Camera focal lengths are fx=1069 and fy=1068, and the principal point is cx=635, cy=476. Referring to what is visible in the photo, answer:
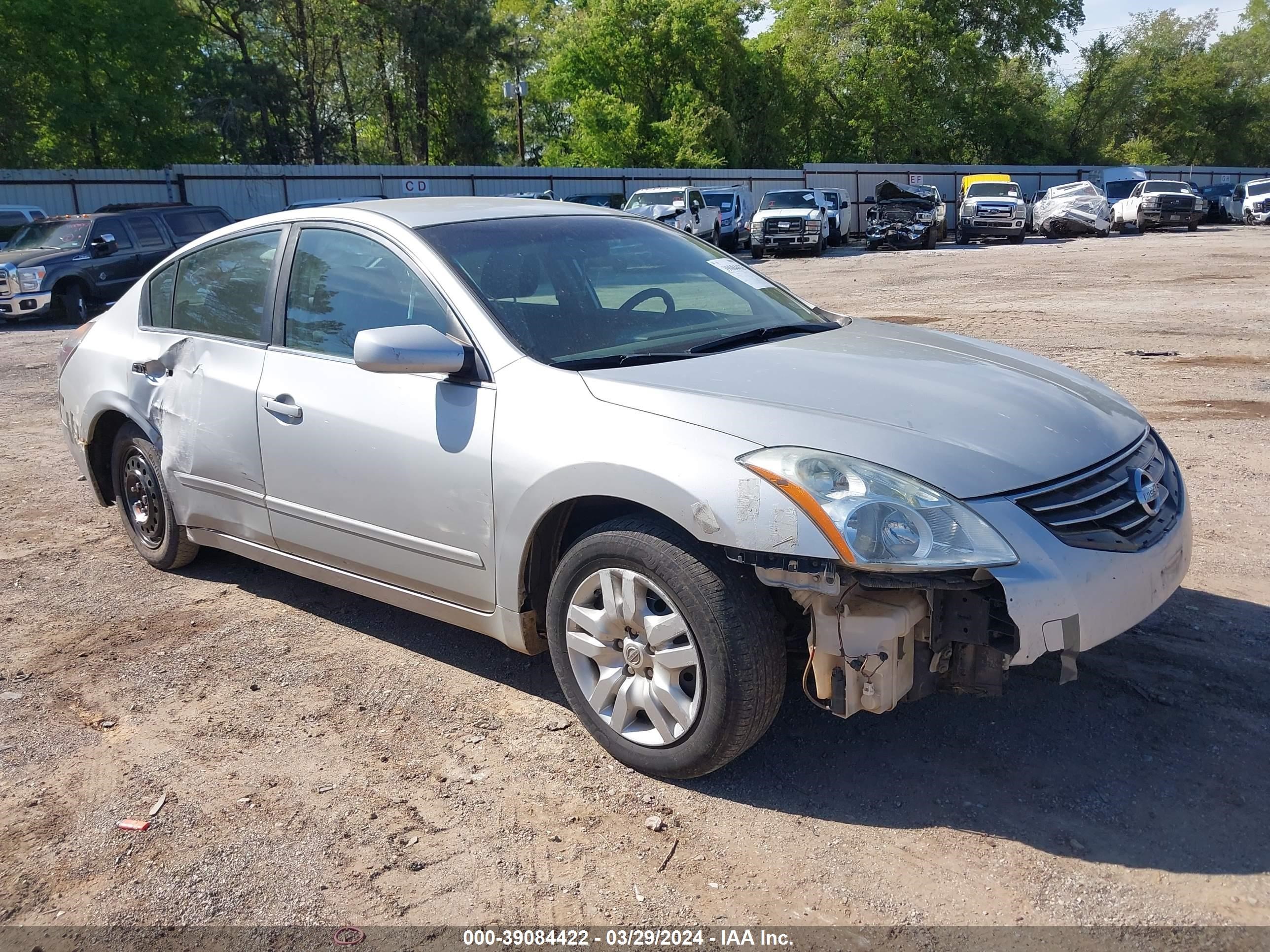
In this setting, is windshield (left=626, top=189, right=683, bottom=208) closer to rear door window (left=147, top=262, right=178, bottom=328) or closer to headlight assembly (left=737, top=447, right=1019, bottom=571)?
rear door window (left=147, top=262, right=178, bottom=328)

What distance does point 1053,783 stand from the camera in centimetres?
307

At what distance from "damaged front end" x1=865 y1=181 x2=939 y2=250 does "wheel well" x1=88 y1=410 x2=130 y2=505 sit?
28.7 meters

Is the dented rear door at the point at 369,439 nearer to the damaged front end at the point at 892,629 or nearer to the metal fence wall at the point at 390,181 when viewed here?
the damaged front end at the point at 892,629

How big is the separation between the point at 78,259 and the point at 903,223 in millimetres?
22463

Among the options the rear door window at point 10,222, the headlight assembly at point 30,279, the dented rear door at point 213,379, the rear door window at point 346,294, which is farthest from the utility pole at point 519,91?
the rear door window at point 346,294

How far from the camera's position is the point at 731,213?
3200cm

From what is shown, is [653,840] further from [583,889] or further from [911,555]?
[911,555]

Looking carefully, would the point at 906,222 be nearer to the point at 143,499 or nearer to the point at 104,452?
the point at 104,452

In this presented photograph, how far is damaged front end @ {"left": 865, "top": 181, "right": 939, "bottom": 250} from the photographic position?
31.1 metres

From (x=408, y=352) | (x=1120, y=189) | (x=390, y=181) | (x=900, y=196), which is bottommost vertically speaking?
(x=408, y=352)

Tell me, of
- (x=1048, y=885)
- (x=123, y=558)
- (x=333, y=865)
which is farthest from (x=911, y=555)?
(x=123, y=558)

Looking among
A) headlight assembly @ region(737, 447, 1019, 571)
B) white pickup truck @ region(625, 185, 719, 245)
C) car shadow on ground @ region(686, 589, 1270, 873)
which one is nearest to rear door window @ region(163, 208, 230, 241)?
white pickup truck @ region(625, 185, 719, 245)

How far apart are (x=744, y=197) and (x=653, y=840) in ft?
106

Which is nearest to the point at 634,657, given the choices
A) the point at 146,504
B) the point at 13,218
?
the point at 146,504
